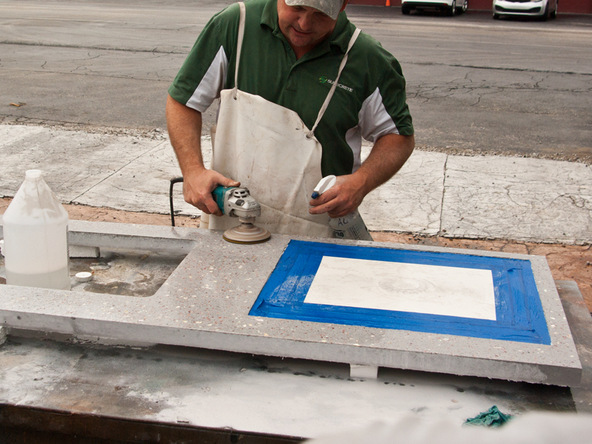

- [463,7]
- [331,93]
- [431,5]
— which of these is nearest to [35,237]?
→ [331,93]

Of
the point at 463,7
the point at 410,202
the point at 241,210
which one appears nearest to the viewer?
the point at 241,210

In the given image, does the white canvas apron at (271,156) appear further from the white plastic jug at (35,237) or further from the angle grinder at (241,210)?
the white plastic jug at (35,237)

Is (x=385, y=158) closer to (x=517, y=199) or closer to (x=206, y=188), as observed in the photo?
(x=206, y=188)

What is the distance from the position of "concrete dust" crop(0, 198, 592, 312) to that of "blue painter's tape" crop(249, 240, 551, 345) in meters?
1.83

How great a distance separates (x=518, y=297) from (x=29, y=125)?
5.79 m

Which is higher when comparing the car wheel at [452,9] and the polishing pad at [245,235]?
the car wheel at [452,9]

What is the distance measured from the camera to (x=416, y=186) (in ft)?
18.3

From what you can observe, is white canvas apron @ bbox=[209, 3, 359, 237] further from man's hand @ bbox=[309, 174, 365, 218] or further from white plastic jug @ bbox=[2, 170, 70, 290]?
white plastic jug @ bbox=[2, 170, 70, 290]

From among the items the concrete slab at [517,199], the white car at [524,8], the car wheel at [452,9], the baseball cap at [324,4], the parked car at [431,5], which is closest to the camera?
the baseball cap at [324,4]

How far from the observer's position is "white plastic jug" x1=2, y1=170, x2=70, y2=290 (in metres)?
2.15

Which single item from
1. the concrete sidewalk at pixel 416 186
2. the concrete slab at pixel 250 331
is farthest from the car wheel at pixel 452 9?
the concrete slab at pixel 250 331

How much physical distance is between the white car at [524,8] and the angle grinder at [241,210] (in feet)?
59.9

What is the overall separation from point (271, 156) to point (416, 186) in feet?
9.83

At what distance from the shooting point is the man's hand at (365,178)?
259 cm
